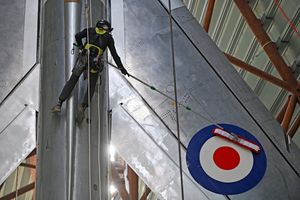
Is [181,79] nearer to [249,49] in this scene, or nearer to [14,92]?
[14,92]

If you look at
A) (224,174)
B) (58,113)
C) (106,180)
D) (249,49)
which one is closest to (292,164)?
(224,174)

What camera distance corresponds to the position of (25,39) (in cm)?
521

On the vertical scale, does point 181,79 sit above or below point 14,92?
below

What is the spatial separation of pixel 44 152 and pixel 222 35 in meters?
8.03

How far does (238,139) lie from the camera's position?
15.9 feet

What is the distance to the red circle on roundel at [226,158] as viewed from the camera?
15.5 ft

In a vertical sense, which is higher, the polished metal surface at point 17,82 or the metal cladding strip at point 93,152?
the polished metal surface at point 17,82

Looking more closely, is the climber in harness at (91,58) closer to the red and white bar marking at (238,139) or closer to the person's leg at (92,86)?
the person's leg at (92,86)

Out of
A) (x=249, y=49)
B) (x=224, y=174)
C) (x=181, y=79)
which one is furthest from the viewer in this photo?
(x=249, y=49)

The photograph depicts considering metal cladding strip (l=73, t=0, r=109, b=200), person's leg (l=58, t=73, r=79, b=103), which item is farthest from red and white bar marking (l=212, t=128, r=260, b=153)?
person's leg (l=58, t=73, r=79, b=103)

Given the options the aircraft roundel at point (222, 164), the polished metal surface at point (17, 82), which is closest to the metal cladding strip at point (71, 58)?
the polished metal surface at point (17, 82)

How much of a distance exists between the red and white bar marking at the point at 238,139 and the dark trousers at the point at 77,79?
134 cm

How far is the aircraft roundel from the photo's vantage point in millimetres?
4672

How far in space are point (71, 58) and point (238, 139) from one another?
170 cm
